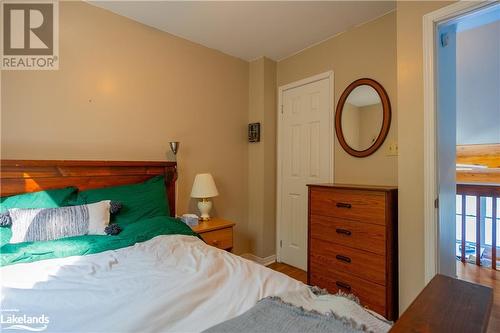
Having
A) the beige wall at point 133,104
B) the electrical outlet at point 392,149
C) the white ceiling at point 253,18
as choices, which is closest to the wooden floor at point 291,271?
the beige wall at point 133,104

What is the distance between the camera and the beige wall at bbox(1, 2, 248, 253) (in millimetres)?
1891

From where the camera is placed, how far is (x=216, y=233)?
7.77 feet

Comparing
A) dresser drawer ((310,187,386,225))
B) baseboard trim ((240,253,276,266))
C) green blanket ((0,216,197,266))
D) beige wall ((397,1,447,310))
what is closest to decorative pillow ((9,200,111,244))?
green blanket ((0,216,197,266))

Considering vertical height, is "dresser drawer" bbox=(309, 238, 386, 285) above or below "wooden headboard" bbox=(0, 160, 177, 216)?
below

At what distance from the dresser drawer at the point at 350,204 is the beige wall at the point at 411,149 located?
6.2 inches

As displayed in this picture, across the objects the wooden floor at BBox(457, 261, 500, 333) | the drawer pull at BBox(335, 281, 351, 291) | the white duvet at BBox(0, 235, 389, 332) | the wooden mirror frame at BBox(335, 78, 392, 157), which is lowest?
the wooden floor at BBox(457, 261, 500, 333)

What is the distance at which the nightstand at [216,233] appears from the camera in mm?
2287

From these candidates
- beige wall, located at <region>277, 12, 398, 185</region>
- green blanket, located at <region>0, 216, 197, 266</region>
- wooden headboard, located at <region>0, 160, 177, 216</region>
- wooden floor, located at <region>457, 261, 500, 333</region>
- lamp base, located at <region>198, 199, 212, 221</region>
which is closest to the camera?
green blanket, located at <region>0, 216, 197, 266</region>

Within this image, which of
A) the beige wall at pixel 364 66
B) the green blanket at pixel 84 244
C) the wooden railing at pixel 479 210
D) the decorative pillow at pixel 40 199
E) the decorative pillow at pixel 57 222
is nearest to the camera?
the green blanket at pixel 84 244

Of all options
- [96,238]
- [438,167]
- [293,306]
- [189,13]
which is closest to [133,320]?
[293,306]

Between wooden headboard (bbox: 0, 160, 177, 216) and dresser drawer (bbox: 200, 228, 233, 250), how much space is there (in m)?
0.46

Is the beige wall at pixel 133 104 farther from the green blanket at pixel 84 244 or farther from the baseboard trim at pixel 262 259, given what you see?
the green blanket at pixel 84 244

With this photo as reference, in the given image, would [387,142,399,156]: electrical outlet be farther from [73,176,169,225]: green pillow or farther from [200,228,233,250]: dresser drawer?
[73,176,169,225]: green pillow

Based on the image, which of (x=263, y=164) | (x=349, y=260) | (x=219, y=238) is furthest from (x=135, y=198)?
(x=349, y=260)
